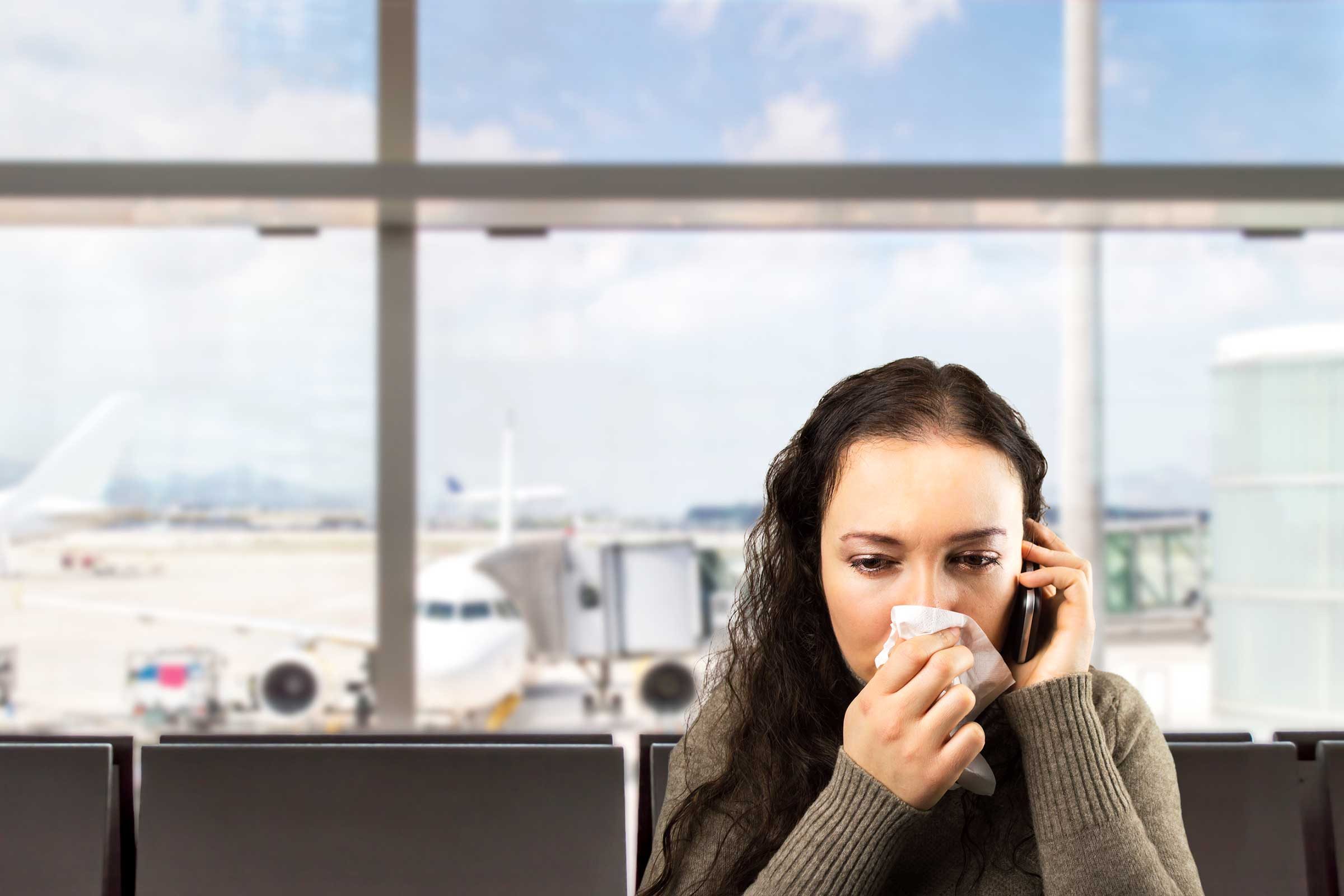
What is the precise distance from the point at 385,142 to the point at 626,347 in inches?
44.4

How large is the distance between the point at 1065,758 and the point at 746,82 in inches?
123

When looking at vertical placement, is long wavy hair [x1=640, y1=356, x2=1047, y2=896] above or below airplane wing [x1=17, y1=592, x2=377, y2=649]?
above

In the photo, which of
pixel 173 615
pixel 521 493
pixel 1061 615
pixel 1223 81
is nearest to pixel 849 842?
pixel 1061 615

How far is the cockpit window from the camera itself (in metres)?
3.53

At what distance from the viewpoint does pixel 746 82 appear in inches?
146

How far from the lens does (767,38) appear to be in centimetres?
372

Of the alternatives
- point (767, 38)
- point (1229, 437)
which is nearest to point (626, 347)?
point (767, 38)

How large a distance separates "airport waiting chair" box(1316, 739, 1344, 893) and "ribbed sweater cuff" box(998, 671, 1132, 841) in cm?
63

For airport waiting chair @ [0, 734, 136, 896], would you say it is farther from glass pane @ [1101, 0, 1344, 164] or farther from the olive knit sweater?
glass pane @ [1101, 0, 1344, 164]

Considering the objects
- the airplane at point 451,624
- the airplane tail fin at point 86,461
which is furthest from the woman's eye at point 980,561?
the airplane tail fin at point 86,461

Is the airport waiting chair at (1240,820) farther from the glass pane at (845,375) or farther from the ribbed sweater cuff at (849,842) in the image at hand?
the glass pane at (845,375)

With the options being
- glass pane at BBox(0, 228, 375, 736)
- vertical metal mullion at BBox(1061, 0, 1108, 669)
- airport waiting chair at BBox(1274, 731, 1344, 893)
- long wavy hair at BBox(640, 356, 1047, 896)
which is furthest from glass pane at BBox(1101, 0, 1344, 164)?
long wavy hair at BBox(640, 356, 1047, 896)

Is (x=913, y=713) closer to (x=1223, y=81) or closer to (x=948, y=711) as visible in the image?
(x=948, y=711)

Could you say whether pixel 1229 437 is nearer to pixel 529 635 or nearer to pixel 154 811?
pixel 529 635
